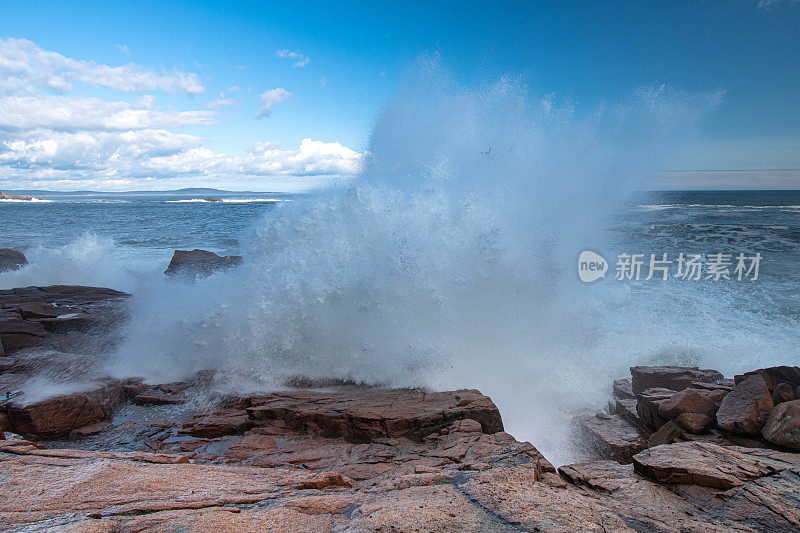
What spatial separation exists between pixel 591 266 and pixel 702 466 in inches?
457

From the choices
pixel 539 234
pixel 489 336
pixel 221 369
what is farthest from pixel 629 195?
pixel 221 369

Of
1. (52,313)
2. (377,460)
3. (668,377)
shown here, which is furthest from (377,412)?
(52,313)

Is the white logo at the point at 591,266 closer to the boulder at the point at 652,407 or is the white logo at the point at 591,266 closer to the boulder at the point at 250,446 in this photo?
the boulder at the point at 652,407

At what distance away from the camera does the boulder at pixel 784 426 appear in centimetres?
334

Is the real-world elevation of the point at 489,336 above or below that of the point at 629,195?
below

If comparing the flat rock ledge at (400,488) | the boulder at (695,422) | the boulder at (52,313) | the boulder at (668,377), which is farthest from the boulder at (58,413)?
the boulder at (668,377)

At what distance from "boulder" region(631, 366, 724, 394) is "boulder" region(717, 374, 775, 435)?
1.27 m

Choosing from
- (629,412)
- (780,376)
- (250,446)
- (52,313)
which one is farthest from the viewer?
(52,313)

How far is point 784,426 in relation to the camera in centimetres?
343

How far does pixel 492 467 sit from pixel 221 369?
14.3 ft

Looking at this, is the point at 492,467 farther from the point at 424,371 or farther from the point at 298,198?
the point at 298,198

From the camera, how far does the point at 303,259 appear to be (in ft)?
Result: 26.4

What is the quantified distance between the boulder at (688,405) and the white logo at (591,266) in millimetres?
8141

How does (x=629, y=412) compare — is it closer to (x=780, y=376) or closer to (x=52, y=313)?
(x=780, y=376)
